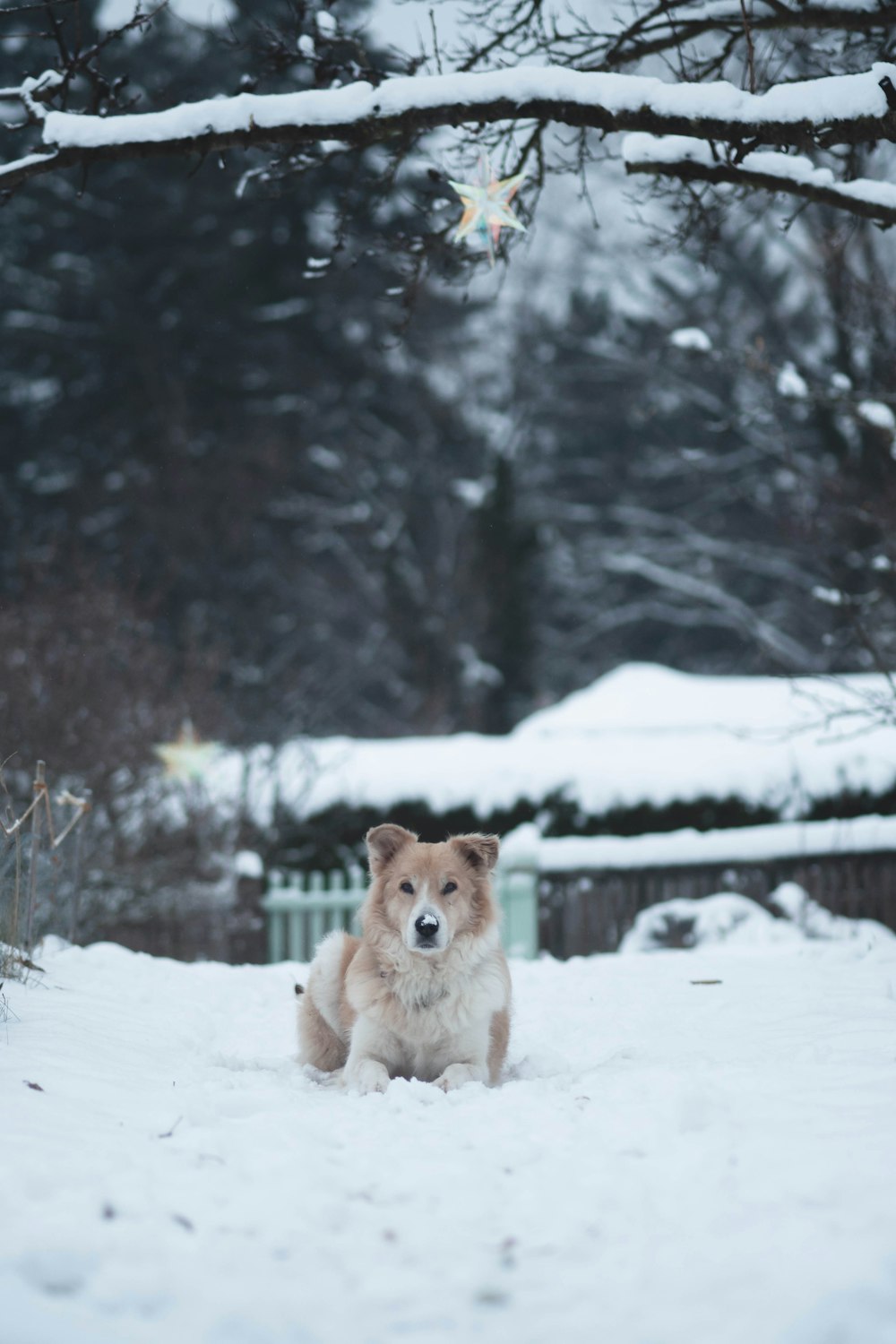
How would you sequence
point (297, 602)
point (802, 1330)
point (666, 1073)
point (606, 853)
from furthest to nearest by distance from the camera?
point (297, 602)
point (606, 853)
point (666, 1073)
point (802, 1330)

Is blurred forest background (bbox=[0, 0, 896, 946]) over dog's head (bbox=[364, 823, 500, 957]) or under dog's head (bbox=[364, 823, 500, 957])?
over

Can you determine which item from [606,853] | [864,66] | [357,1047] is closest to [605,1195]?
[357,1047]

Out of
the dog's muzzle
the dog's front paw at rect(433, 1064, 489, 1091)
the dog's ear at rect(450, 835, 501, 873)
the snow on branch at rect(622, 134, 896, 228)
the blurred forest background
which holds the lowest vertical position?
the dog's front paw at rect(433, 1064, 489, 1091)

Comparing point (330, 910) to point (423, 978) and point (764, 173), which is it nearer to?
point (423, 978)

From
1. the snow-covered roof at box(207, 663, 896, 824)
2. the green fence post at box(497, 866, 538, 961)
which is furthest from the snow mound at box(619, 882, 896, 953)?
the snow-covered roof at box(207, 663, 896, 824)

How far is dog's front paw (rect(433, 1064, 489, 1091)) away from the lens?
4570 millimetres

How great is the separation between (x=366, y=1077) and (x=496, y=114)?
4386mm

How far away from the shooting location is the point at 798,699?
14.6m

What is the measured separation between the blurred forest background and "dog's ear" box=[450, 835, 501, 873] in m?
10.1

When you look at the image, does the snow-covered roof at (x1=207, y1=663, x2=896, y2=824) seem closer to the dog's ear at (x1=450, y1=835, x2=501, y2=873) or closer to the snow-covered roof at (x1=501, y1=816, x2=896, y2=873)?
the snow-covered roof at (x1=501, y1=816, x2=896, y2=873)

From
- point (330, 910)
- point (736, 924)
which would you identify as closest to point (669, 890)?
point (736, 924)

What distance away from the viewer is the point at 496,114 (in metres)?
5.49

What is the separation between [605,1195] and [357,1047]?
1960 millimetres

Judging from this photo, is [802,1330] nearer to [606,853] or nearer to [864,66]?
[864,66]
